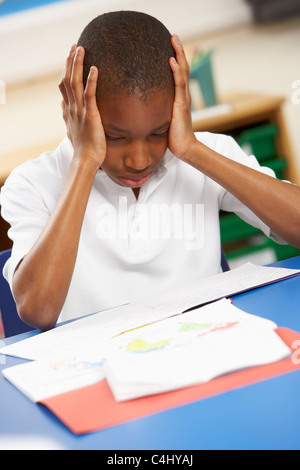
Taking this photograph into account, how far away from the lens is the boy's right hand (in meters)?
1.16

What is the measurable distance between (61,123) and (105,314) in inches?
81.1

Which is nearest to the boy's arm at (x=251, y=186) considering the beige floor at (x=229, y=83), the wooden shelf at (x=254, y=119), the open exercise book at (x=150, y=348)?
the open exercise book at (x=150, y=348)

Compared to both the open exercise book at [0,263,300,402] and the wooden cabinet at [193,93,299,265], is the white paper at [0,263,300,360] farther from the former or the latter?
the wooden cabinet at [193,93,299,265]

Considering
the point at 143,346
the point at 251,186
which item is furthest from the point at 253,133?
the point at 143,346

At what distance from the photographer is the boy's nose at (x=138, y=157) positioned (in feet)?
3.70

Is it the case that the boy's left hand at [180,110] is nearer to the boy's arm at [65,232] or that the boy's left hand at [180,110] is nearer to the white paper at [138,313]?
the boy's arm at [65,232]

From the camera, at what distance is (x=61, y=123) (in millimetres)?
3016

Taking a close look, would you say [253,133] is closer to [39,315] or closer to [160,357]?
[39,315]

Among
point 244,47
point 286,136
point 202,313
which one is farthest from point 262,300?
point 244,47

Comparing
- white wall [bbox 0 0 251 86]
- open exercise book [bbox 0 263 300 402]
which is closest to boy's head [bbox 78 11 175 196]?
open exercise book [bbox 0 263 300 402]

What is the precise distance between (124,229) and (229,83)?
2064mm

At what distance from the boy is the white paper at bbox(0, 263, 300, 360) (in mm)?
105

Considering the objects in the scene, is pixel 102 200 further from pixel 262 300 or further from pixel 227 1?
pixel 227 1

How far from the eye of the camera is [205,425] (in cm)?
64
